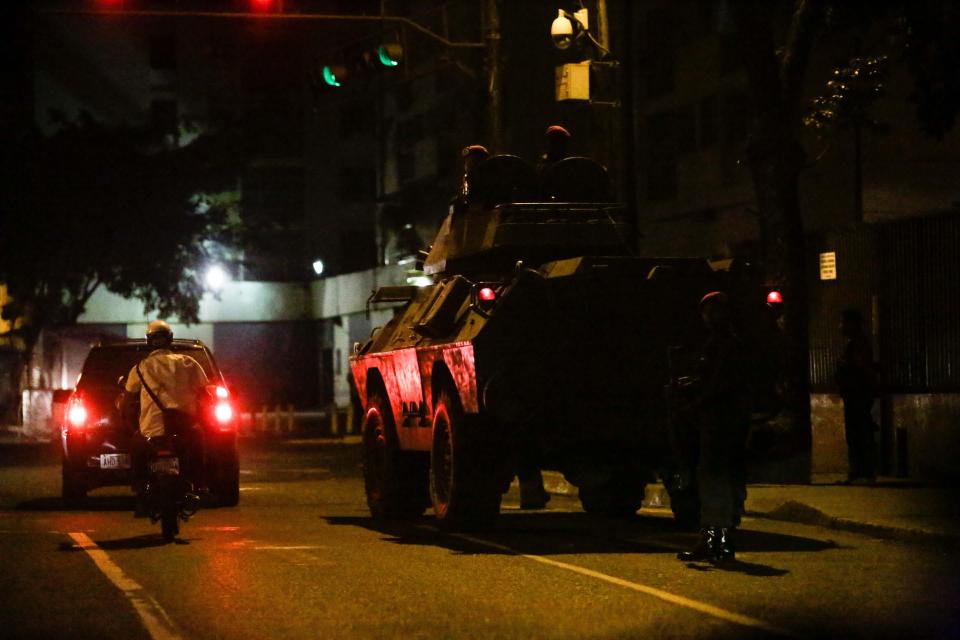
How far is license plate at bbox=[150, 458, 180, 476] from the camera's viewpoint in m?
14.7

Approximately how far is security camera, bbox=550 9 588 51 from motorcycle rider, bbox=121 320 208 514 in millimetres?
8204

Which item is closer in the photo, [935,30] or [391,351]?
[935,30]

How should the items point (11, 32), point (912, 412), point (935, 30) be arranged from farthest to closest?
point (11, 32), point (912, 412), point (935, 30)

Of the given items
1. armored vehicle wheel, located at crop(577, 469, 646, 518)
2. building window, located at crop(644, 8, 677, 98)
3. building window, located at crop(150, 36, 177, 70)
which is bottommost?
armored vehicle wheel, located at crop(577, 469, 646, 518)

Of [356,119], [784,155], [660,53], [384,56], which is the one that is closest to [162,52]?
[356,119]

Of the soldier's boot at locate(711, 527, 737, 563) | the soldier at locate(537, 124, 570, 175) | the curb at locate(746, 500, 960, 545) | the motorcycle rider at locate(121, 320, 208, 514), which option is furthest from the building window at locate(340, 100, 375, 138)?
the soldier's boot at locate(711, 527, 737, 563)

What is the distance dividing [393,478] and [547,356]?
3.54 meters

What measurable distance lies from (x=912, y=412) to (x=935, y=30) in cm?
676

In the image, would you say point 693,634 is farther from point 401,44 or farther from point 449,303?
point 401,44

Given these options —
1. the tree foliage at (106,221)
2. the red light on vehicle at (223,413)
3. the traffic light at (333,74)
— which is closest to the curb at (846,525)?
the red light on vehicle at (223,413)

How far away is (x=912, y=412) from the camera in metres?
21.2

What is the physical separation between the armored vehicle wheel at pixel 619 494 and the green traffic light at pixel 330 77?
29.4 feet

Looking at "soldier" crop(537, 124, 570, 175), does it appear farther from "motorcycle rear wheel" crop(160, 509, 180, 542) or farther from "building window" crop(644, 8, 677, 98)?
"building window" crop(644, 8, 677, 98)

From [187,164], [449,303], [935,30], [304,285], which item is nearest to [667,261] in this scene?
[449,303]
